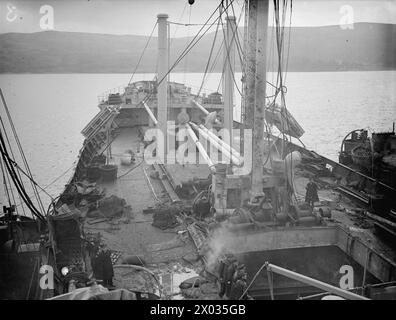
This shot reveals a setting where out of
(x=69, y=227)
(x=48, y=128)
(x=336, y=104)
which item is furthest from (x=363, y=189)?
(x=336, y=104)

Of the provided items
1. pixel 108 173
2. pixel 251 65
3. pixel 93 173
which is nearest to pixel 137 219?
pixel 108 173

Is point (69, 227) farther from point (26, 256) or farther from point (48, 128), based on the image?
point (48, 128)

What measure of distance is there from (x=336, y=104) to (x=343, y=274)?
65.0 m

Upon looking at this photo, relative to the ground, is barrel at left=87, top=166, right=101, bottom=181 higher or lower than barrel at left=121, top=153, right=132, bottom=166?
lower

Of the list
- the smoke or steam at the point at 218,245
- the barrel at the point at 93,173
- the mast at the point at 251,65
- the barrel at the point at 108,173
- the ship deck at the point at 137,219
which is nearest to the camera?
the smoke or steam at the point at 218,245

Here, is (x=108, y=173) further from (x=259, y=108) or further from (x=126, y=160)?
(x=259, y=108)

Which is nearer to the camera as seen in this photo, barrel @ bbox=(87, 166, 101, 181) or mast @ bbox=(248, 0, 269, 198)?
mast @ bbox=(248, 0, 269, 198)

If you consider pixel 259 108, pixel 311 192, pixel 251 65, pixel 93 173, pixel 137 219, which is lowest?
pixel 137 219

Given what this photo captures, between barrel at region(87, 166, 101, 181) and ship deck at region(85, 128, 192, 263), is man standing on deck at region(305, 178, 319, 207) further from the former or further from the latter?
barrel at region(87, 166, 101, 181)

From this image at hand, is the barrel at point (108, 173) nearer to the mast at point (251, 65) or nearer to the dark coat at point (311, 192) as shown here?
the mast at point (251, 65)

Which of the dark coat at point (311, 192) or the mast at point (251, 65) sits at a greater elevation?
the mast at point (251, 65)

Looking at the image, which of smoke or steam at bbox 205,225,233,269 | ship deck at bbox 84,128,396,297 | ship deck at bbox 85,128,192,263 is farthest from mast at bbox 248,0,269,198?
ship deck at bbox 85,128,192,263

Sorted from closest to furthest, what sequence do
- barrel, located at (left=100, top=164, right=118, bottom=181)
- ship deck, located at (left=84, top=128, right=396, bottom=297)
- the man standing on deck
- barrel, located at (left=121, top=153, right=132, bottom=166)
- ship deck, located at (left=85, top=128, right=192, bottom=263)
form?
ship deck, located at (left=84, top=128, right=396, bottom=297)
ship deck, located at (left=85, top=128, right=192, bottom=263)
the man standing on deck
barrel, located at (left=100, top=164, right=118, bottom=181)
barrel, located at (left=121, top=153, right=132, bottom=166)

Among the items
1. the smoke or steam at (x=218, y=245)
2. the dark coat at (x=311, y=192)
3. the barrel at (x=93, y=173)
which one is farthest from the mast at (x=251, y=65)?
the barrel at (x=93, y=173)
